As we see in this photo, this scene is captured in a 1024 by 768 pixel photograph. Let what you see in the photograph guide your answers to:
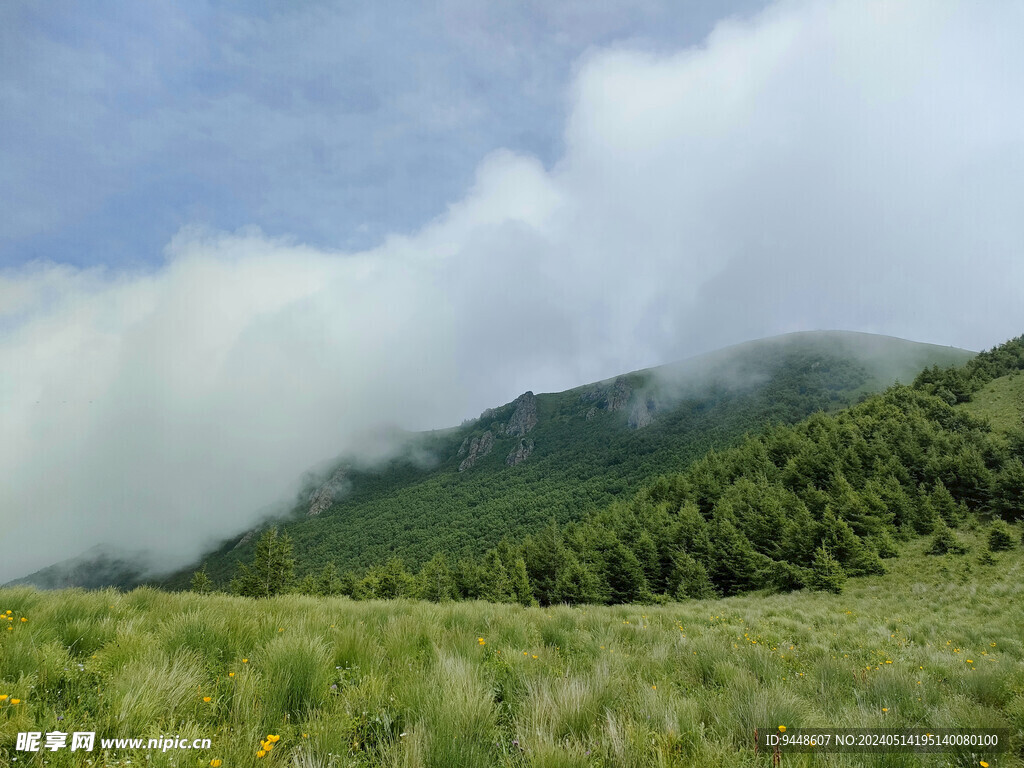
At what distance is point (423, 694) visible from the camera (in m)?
2.92

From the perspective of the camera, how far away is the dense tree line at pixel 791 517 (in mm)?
35688

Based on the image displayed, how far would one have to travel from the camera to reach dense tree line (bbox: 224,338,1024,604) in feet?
117

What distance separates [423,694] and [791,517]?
52.7 metres

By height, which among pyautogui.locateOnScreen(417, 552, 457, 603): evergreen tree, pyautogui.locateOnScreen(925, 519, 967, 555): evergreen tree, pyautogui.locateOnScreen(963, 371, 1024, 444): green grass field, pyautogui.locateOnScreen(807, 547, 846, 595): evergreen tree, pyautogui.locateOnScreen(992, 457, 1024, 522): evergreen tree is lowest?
pyautogui.locateOnScreen(417, 552, 457, 603): evergreen tree

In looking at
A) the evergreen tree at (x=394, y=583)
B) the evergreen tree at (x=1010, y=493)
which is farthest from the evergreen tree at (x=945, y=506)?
the evergreen tree at (x=394, y=583)

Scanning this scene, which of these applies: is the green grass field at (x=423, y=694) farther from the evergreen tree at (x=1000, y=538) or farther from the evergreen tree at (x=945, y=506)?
the evergreen tree at (x=945, y=506)

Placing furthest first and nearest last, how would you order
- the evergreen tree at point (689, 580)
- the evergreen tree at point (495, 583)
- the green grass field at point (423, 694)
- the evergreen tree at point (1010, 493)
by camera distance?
the evergreen tree at point (495, 583) < the evergreen tree at point (689, 580) < the evergreen tree at point (1010, 493) < the green grass field at point (423, 694)

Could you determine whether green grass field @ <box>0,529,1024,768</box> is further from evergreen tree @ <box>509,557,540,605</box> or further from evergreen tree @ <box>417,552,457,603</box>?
evergreen tree @ <box>417,552,457,603</box>

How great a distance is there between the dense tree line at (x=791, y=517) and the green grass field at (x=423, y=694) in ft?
80.7

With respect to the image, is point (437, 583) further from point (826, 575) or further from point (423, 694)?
point (423, 694)

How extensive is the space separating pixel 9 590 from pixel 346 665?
612 cm

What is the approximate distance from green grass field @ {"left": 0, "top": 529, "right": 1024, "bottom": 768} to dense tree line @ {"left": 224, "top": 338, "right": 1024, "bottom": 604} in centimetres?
2459

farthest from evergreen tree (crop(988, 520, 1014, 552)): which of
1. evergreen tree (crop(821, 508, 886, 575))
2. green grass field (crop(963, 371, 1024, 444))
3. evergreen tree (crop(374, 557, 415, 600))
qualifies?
evergreen tree (crop(374, 557, 415, 600))

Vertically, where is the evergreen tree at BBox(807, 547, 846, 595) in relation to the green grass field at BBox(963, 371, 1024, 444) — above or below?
below
